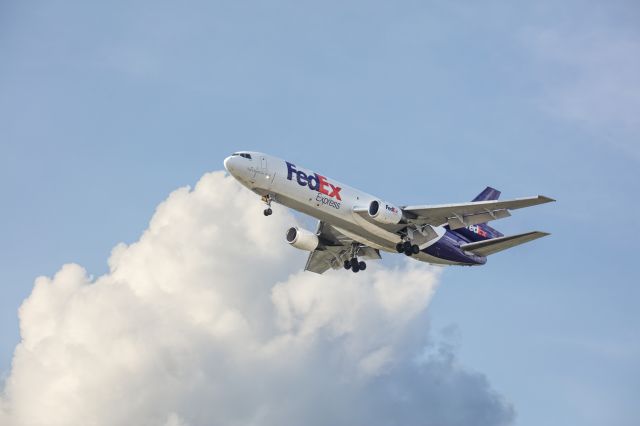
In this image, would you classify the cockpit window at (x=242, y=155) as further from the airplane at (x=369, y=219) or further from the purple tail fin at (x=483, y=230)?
the purple tail fin at (x=483, y=230)

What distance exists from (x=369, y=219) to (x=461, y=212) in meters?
6.10

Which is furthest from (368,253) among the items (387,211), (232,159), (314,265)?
(232,159)

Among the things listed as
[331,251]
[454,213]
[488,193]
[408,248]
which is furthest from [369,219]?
[488,193]

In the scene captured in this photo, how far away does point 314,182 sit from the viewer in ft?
232

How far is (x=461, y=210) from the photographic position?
71.0 m

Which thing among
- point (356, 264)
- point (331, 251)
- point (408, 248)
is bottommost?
point (408, 248)

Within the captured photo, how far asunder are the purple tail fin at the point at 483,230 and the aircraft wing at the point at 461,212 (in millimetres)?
5344

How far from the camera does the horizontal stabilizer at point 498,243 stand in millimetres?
72812

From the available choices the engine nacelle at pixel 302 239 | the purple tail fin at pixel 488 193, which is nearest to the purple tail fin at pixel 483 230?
the purple tail fin at pixel 488 193

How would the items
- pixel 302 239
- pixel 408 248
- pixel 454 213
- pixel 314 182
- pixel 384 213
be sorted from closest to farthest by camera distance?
pixel 314 182, pixel 384 213, pixel 454 213, pixel 408 248, pixel 302 239

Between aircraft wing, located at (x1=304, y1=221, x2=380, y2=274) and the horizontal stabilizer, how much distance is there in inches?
299

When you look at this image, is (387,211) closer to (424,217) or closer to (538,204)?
(424,217)

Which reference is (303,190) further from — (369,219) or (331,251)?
(331,251)

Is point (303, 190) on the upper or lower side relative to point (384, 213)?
upper
